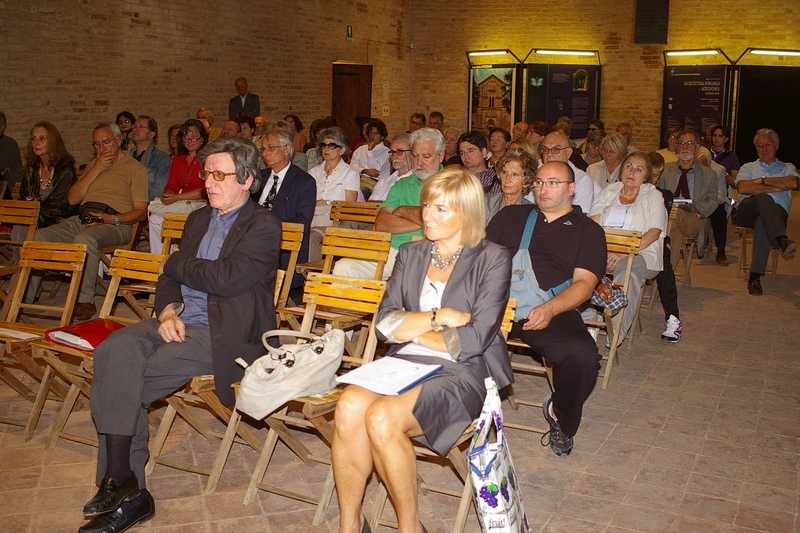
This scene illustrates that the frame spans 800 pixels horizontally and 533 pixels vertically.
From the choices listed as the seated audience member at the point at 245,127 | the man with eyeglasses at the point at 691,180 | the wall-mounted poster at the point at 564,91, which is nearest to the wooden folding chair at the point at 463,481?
the man with eyeglasses at the point at 691,180

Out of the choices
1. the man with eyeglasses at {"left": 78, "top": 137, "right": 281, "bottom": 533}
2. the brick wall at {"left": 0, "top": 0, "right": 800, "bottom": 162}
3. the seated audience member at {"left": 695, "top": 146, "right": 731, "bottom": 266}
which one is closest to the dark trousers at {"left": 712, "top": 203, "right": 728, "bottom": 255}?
the seated audience member at {"left": 695, "top": 146, "right": 731, "bottom": 266}

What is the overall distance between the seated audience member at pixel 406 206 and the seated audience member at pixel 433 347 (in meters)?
1.82

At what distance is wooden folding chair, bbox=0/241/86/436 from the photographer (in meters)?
4.20

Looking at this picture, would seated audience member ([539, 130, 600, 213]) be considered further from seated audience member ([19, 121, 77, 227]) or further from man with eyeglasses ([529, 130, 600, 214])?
seated audience member ([19, 121, 77, 227])

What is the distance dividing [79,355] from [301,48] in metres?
12.3

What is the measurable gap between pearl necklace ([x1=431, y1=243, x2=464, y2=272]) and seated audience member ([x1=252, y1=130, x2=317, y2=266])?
2.31 meters

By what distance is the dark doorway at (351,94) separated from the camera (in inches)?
652

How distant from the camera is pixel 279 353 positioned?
327cm

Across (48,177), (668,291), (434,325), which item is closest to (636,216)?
(668,291)

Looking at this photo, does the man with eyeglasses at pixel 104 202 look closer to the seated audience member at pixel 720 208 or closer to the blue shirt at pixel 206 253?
the blue shirt at pixel 206 253

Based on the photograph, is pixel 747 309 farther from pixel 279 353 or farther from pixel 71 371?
pixel 71 371

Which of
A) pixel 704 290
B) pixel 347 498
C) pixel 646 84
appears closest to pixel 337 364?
pixel 347 498

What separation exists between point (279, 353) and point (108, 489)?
0.91 meters

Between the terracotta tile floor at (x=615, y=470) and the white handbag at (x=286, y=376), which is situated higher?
the white handbag at (x=286, y=376)
